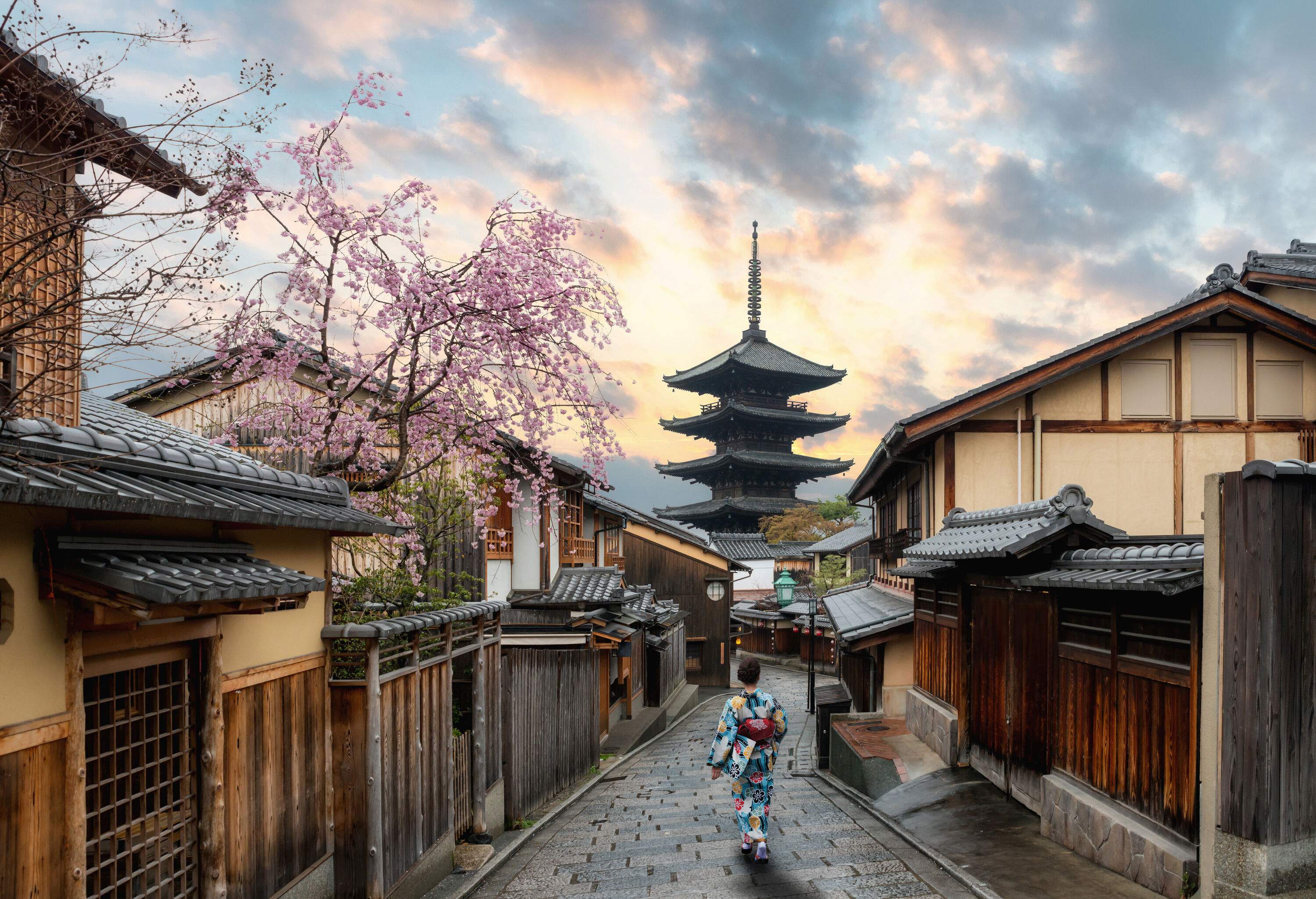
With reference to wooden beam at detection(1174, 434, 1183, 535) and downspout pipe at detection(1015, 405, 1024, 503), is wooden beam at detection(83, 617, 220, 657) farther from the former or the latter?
wooden beam at detection(1174, 434, 1183, 535)

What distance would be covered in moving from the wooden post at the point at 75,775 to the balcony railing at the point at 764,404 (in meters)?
51.9

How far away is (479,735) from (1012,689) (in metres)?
6.34

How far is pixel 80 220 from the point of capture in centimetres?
396

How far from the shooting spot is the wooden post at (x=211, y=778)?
211 inches

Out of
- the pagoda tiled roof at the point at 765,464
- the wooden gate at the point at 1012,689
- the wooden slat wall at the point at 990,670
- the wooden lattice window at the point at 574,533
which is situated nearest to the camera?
the wooden gate at the point at 1012,689

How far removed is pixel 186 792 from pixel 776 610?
3873 cm

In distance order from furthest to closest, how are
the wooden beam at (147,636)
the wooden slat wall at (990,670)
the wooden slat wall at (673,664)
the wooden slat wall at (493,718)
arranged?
the wooden slat wall at (673,664) < the wooden slat wall at (493,718) < the wooden slat wall at (990,670) < the wooden beam at (147,636)

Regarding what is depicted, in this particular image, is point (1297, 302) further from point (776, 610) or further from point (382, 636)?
point (776, 610)

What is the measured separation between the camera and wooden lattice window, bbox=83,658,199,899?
4.52 m

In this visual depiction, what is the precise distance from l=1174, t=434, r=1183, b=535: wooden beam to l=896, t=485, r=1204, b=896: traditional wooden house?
581cm

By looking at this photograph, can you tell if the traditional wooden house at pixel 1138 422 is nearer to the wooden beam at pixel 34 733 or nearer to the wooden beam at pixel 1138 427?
the wooden beam at pixel 1138 427

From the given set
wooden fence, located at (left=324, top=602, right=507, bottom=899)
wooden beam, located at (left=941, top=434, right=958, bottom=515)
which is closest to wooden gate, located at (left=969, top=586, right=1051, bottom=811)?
wooden beam, located at (left=941, top=434, right=958, bottom=515)

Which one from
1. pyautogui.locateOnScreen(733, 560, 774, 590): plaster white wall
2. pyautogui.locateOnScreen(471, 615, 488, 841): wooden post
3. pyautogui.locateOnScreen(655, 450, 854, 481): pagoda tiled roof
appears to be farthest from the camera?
pyautogui.locateOnScreen(655, 450, 854, 481): pagoda tiled roof

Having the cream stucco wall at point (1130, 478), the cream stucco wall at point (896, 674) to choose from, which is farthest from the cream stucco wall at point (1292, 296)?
the cream stucco wall at point (896, 674)
